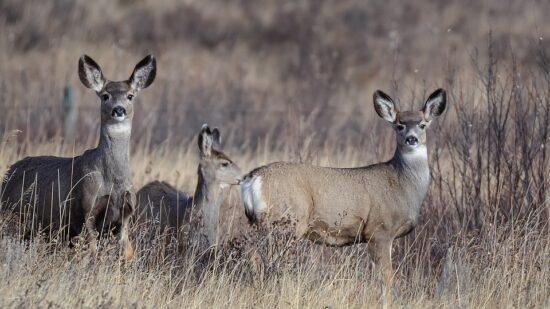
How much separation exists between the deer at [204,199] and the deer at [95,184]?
0.82 metres

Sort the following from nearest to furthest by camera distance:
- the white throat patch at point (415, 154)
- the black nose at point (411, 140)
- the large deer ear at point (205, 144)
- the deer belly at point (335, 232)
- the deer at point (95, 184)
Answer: the deer at point (95, 184), the deer belly at point (335, 232), the black nose at point (411, 140), the white throat patch at point (415, 154), the large deer ear at point (205, 144)

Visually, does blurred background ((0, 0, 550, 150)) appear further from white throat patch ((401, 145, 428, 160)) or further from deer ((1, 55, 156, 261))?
deer ((1, 55, 156, 261))

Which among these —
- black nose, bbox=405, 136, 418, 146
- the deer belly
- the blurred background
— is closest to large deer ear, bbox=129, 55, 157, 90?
the deer belly

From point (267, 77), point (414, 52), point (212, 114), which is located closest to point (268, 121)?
point (212, 114)

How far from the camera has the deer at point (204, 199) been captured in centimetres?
938

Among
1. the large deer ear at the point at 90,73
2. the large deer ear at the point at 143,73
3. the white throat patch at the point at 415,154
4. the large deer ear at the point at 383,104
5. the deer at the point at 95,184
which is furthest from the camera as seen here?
the large deer ear at the point at 383,104

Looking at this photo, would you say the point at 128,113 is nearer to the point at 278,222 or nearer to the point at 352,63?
the point at 278,222

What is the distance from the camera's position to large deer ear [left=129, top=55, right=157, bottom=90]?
29.2 ft

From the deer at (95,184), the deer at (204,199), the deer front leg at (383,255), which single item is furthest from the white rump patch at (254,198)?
the deer front leg at (383,255)

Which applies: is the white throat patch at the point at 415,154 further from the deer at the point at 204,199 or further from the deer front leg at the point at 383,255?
the deer at the point at 204,199

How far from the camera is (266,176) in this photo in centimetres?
848

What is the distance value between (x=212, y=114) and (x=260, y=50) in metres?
9.88

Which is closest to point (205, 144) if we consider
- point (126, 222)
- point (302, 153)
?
point (126, 222)

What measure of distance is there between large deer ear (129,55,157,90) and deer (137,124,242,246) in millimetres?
737
